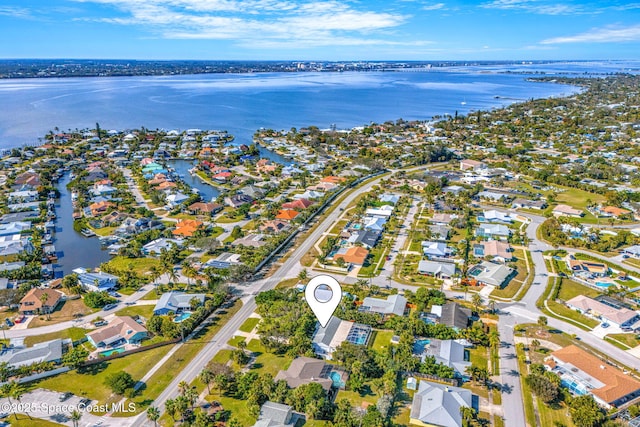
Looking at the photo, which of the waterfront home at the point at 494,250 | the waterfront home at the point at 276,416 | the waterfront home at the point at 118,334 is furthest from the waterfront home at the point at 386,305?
the waterfront home at the point at 118,334

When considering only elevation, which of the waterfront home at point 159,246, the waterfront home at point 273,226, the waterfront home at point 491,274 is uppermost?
the waterfront home at point 273,226

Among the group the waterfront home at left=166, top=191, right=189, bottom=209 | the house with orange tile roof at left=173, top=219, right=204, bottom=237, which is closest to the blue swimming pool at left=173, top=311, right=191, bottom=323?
the house with orange tile roof at left=173, top=219, right=204, bottom=237

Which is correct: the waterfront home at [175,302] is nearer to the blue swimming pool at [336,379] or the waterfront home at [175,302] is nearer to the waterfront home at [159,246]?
the waterfront home at [159,246]

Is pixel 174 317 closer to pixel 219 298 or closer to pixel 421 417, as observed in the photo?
pixel 219 298

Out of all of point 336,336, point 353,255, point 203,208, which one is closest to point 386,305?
point 336,336

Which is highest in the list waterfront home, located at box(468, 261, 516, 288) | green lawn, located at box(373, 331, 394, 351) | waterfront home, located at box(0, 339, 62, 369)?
waterfront home, located at box(468, 261, 516, 288)

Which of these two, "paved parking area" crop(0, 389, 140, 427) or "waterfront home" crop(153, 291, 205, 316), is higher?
"waterfront home" crop(153, 291, 205, 316)

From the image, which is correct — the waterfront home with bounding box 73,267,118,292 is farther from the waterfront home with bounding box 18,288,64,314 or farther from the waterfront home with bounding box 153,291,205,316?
the waterfront home with bounding box 153,291,205,316
